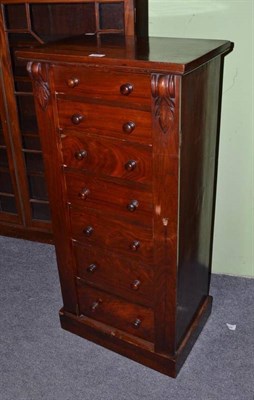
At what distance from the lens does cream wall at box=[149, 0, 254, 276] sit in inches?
72.6

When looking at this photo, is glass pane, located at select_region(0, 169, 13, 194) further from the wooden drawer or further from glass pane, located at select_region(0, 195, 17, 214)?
the wooden drawer

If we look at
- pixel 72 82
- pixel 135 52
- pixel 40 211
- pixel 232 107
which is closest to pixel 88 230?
pixel 72 82

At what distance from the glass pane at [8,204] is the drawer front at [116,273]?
44.9 inches

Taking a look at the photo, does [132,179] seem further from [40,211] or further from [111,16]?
[40,211]

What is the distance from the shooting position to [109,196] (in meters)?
1.65

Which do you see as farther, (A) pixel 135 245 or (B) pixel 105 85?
Result: (A) pixel 135 245

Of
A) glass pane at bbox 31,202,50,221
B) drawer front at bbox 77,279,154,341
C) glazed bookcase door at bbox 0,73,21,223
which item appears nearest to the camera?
drawer front at bbox 77,279,154,341

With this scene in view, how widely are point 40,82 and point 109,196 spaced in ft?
1.57

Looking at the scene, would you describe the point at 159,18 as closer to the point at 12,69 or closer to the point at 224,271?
the point at 12,69

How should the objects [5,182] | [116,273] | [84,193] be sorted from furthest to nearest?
1. [5,182]
2. [116,273]
3. [84,193]

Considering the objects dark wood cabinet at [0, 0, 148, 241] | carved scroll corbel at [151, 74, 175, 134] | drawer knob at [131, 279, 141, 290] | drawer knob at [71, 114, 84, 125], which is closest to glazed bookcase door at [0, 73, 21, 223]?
dark wood cabinet at [0, 0, 148, 241]

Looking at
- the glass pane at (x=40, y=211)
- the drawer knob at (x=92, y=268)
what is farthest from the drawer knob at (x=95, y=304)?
the glass pane at (x=40, y=211)

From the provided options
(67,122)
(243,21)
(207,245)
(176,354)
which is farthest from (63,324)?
(243,21)

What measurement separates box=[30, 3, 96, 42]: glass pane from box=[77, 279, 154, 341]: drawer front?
130 centimetres
